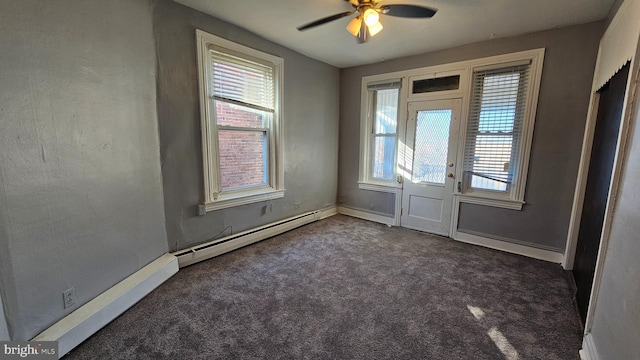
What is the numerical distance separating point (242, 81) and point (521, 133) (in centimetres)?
332

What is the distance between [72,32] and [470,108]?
388 cm

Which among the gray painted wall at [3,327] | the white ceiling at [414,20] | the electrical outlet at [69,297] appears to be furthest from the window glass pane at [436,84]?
the gray painted wall at [3,327]

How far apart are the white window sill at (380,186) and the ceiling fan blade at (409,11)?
246cm

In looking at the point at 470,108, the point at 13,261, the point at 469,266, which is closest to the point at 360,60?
the point at 470,108

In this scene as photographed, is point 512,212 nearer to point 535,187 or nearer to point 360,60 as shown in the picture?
point 535,187

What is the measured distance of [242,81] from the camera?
9.98 feet

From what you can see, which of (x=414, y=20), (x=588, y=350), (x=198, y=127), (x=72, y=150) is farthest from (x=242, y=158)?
(x=588, y=350)

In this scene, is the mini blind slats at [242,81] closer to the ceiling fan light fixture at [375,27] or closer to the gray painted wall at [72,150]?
the gray painted wall at [72,150]

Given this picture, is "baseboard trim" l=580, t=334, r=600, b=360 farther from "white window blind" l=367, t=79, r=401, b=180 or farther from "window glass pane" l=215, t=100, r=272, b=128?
"window glass pane" l=215, t=100, r=272, b=128

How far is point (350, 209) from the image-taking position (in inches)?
183

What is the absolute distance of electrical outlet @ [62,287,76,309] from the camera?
167 cm

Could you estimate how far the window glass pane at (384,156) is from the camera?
4129 millimetres

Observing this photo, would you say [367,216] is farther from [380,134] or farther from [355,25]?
[355,25]

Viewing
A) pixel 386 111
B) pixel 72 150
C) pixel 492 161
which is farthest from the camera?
pixel 386 111
